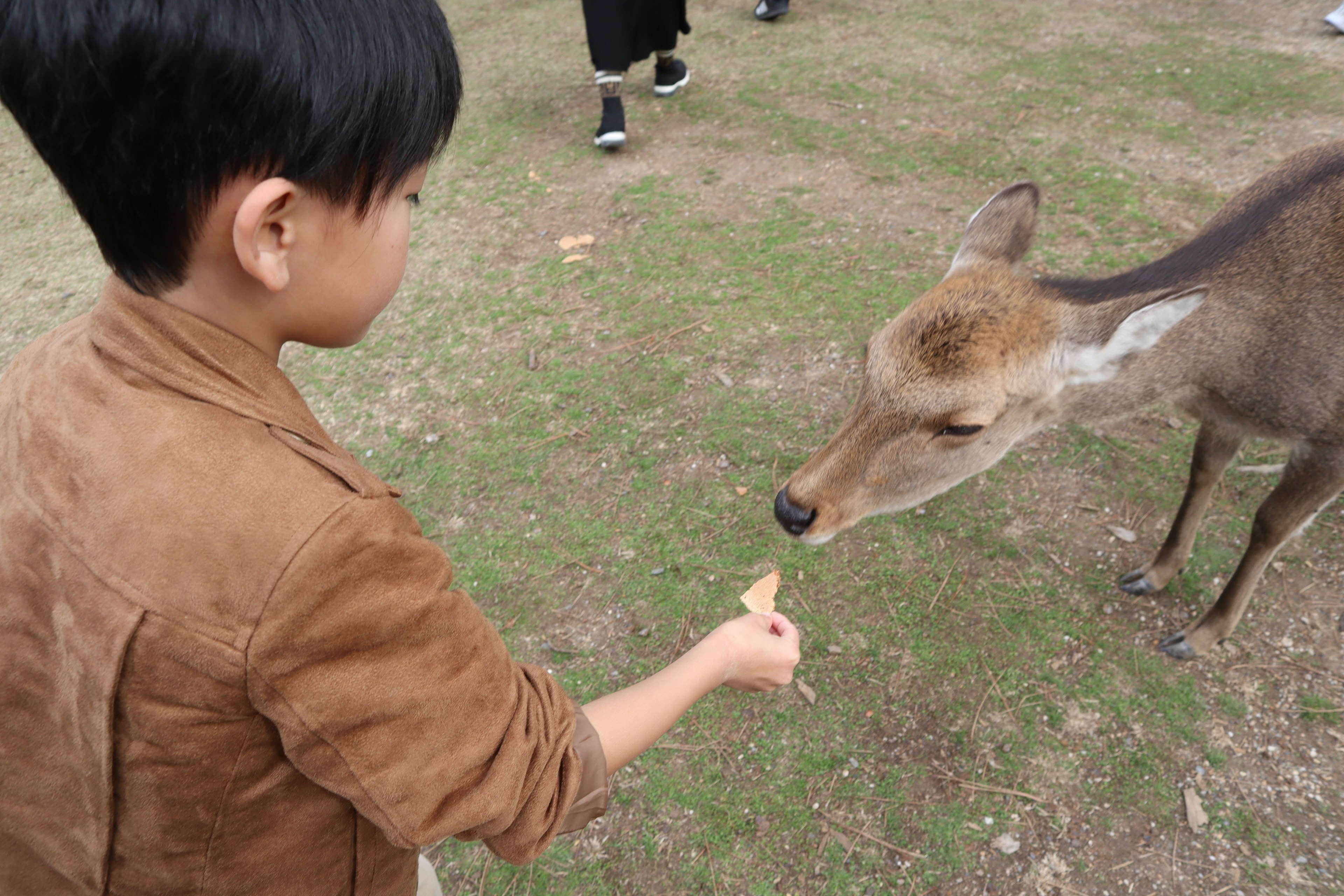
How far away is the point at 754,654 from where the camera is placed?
1.71 metres

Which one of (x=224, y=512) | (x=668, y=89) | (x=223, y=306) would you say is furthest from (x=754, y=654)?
(x=668, y=89)

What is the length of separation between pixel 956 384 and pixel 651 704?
1527 millimetres

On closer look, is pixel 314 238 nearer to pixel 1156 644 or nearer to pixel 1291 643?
pixel 1156 644

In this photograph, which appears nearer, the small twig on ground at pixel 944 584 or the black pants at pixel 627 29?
the small twig on ground at pixel 944 584

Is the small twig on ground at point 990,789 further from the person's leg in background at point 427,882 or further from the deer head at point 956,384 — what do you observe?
the person's leg in background at point 427,882

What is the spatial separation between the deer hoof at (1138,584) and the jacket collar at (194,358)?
9.96 feet

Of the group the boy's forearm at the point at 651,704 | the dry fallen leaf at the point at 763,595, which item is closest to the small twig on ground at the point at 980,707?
the dry fallen leaf at the point at 763,595

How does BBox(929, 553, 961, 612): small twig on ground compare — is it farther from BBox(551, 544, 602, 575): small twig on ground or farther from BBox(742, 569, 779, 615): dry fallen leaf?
BBox(551, 544, 602, 575): small twig on ground

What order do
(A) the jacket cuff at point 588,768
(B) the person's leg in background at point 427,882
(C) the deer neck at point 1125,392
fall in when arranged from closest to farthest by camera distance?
(A) the jacket cuff at point 588,768 < (B) the person's leg in background at point 427,882 < (C) the deer neck at point 1125,392

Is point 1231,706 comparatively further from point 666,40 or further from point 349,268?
point 666,40

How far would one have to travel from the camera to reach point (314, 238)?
3.77 feet

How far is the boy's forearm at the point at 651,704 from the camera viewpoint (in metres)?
1.49

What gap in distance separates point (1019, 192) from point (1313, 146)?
1069 millimetres

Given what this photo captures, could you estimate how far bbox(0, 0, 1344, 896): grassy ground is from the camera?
2.49 metres
